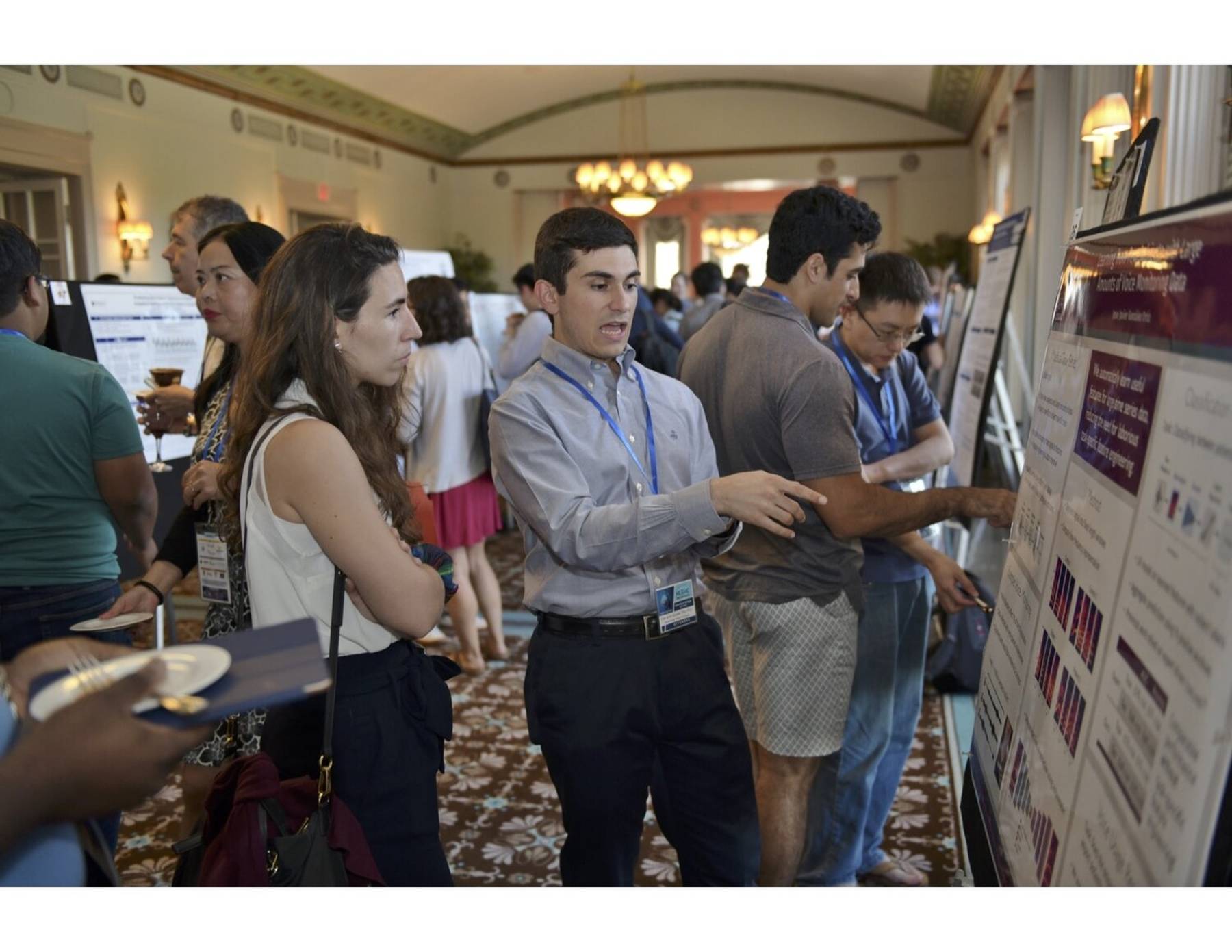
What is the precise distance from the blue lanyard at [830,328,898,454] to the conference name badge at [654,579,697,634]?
949mm

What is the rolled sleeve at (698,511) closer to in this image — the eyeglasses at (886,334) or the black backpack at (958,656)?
the eyeglasses at (886,334)

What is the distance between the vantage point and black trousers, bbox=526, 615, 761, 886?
1.97 m

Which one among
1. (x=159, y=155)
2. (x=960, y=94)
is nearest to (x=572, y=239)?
(x=159, y=155)

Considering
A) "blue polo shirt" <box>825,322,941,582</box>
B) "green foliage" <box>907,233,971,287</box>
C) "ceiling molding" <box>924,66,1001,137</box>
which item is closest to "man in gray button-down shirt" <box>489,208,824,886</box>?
"blue polo shirt" <box>825,322,941,582</box>

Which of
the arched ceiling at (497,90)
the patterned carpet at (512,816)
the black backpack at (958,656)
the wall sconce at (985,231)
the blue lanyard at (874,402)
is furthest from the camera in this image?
the arched ceiling at (497,90)

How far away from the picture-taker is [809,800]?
2561 mm

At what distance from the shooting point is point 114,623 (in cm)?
192

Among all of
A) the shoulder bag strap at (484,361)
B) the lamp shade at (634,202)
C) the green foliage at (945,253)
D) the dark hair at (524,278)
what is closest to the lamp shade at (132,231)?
the dark hair at (524,278)

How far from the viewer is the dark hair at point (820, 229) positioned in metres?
2.25

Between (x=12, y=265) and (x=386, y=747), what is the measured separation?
4.46ft

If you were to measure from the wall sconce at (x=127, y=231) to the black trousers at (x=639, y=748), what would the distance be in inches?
395

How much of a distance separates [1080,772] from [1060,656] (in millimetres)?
159

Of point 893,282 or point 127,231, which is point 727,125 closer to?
point 127,231
